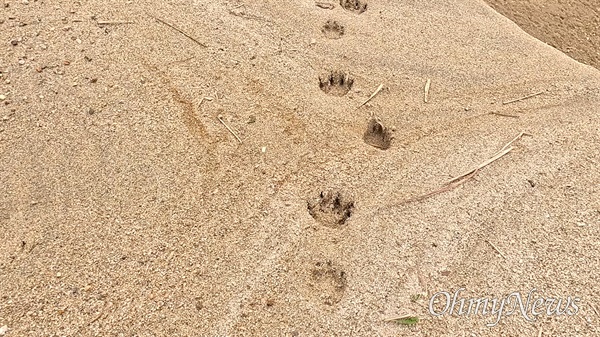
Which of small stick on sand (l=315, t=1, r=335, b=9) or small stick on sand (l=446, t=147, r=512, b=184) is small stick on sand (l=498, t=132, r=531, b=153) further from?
small stick on sand (l=315, t=1, r=335, b=9)

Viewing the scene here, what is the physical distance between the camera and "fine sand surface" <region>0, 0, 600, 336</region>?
2.11 m

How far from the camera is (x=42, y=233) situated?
2.24 meters

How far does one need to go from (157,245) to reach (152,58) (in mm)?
1336

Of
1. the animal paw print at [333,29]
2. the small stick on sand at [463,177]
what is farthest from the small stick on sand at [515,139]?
the animal paw print at [333,29]

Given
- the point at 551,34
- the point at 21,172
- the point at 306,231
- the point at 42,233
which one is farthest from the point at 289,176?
the point at 551,34

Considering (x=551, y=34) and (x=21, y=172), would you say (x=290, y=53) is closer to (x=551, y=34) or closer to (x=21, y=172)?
(x=21, y=172)

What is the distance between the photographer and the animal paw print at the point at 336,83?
2998mm

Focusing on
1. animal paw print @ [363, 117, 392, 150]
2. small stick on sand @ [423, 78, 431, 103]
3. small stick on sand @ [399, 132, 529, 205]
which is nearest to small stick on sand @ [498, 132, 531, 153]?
small stick on sand @ [399, 132, 529, 205]

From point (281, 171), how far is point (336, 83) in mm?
802

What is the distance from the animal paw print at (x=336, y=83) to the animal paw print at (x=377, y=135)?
333mm

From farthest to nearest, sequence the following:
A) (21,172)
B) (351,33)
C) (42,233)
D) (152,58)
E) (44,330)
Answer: (351,33), (152,58), (21,172), (42,233), (44,330)

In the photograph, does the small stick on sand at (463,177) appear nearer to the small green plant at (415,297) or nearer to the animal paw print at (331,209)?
the animal paw print at (331,209)

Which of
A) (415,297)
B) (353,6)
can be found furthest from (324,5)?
(415,297)

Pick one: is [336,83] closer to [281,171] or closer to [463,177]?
[281,171]
